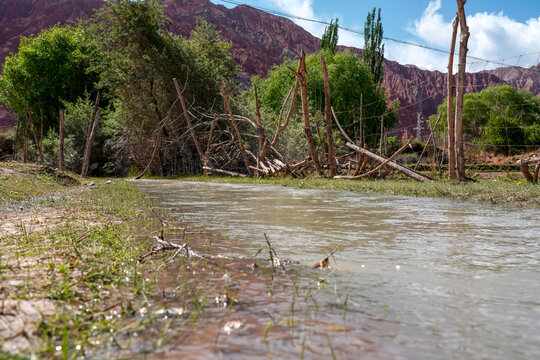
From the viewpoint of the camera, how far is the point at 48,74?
33.2 m

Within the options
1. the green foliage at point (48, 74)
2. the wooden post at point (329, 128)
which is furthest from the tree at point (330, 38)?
the wooden post at point (329, 128)

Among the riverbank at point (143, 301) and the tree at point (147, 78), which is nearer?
the riverbank at point (143, 301)

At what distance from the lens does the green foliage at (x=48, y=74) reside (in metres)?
32.3

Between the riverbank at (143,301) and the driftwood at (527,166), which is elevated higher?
the driftwood at (527,166)

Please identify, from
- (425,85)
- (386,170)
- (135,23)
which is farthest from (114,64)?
(425,85)

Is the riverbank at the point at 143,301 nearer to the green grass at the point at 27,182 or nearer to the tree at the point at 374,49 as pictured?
the green grass at the point at 27,182

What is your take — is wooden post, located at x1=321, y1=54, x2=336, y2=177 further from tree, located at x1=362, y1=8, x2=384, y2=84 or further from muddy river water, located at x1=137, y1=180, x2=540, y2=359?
tree, located at x1=362, y1=8, x2=384, y2=84

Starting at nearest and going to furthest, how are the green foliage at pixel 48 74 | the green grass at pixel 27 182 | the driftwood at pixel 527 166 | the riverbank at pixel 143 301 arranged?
the riverbank at pixel 143 301
the green grass at pixel 27 182
the driftwood at pixel 527 166
the green foliage at pixel 48 74

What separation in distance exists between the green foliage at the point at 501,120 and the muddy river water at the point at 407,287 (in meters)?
20.9

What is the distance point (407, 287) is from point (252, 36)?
15666 centimetres

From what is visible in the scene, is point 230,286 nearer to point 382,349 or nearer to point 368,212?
point 382,349

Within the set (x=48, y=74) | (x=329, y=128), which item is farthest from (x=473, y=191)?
(x=48, y=74)

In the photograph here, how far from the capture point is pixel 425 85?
158m

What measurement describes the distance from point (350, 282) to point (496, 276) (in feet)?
3.34
